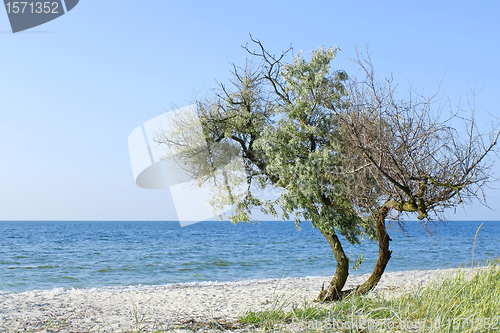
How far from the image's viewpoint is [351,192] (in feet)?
27.4

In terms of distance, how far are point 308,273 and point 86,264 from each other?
571 inches

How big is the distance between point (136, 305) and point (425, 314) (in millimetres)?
9185

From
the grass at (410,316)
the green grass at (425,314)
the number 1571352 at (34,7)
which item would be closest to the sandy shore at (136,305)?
the grass at (410,316)

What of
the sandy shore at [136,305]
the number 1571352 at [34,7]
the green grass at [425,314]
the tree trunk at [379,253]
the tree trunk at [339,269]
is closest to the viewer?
the green grass at [425,314]

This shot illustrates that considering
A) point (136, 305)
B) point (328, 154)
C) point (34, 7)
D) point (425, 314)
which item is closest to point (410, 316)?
point (425, 314)

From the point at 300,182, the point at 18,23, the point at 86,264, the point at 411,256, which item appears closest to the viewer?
the point at 18,23

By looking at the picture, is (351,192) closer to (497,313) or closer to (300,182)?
(300,182)

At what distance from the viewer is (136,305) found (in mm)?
11648

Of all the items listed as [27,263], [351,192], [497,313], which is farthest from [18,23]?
[27,263]

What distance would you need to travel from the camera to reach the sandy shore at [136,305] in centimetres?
877

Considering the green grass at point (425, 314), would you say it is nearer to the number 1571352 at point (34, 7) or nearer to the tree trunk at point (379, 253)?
the tree trunk at point (379, 253)

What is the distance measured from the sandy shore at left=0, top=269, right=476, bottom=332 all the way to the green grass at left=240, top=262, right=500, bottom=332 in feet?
5.57

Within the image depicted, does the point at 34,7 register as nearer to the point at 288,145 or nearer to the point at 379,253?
the point at 288,145

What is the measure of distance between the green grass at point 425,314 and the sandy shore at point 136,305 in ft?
5.57
